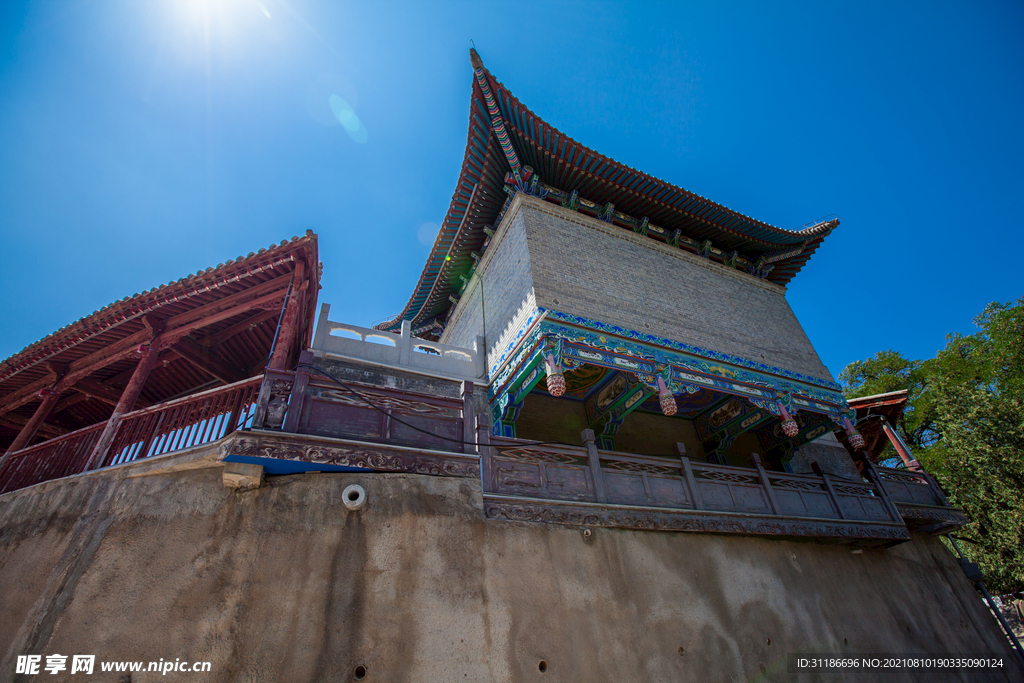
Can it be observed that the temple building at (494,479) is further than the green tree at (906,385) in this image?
No

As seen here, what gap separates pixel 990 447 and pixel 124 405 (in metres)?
22.1

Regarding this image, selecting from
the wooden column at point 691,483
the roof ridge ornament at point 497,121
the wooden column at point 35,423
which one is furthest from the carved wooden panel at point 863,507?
the wooden column at point 35,423

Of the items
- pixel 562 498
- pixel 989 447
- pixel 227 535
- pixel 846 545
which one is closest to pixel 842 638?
pixel 846 545

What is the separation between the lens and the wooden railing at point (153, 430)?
18.9ft

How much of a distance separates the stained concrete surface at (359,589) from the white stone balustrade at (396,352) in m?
3.09

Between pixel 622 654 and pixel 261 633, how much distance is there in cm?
393

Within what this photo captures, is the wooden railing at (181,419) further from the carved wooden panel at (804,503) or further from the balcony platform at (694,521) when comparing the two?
the carved wooden panel at (804,503)

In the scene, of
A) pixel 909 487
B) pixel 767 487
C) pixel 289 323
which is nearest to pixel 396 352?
pixel 289 323

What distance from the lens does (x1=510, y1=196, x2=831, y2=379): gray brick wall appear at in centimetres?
955

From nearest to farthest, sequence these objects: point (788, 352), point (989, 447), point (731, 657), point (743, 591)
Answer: point (731, 657)
point (743, 591)
point (788, 352)
point (989, 447)

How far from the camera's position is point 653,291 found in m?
10.7

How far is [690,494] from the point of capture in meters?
7.49

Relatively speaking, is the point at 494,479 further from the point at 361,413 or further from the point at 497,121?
the point at 497,121

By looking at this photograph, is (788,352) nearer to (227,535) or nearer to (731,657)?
(731,657)
